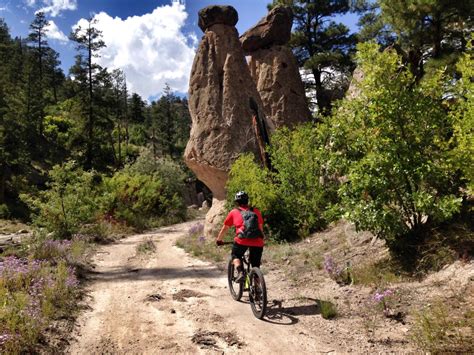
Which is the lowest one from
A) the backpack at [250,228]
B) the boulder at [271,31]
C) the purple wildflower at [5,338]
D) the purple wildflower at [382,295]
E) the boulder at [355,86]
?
the purple wildflower at [5,338]

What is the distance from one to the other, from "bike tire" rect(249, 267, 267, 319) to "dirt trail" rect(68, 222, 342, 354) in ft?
0.48

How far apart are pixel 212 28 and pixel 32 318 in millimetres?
15472

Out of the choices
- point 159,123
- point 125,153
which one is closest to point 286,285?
point 125,153

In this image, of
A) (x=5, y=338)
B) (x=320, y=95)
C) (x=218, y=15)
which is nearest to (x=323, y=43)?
(x=320, y=95)

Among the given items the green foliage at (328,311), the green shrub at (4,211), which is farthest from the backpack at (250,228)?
the green shrub at (4,211)

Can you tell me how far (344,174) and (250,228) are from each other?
107 inches

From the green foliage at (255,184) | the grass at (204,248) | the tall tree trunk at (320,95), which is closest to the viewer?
the grass at (204,248)

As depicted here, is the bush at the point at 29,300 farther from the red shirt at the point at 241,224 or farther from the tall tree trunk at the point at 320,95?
the tall tree trunk at the point at 320,95

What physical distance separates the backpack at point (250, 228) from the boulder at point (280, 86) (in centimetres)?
1886

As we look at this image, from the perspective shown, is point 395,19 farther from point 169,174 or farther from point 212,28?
point 169,174

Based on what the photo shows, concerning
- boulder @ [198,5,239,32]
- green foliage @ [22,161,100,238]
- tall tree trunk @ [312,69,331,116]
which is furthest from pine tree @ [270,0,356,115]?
green foliage @ [22,161,100,238]

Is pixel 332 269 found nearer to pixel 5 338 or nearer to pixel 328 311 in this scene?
pixel 328 311

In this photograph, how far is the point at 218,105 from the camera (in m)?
16.4

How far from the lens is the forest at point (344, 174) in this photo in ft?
21.2
